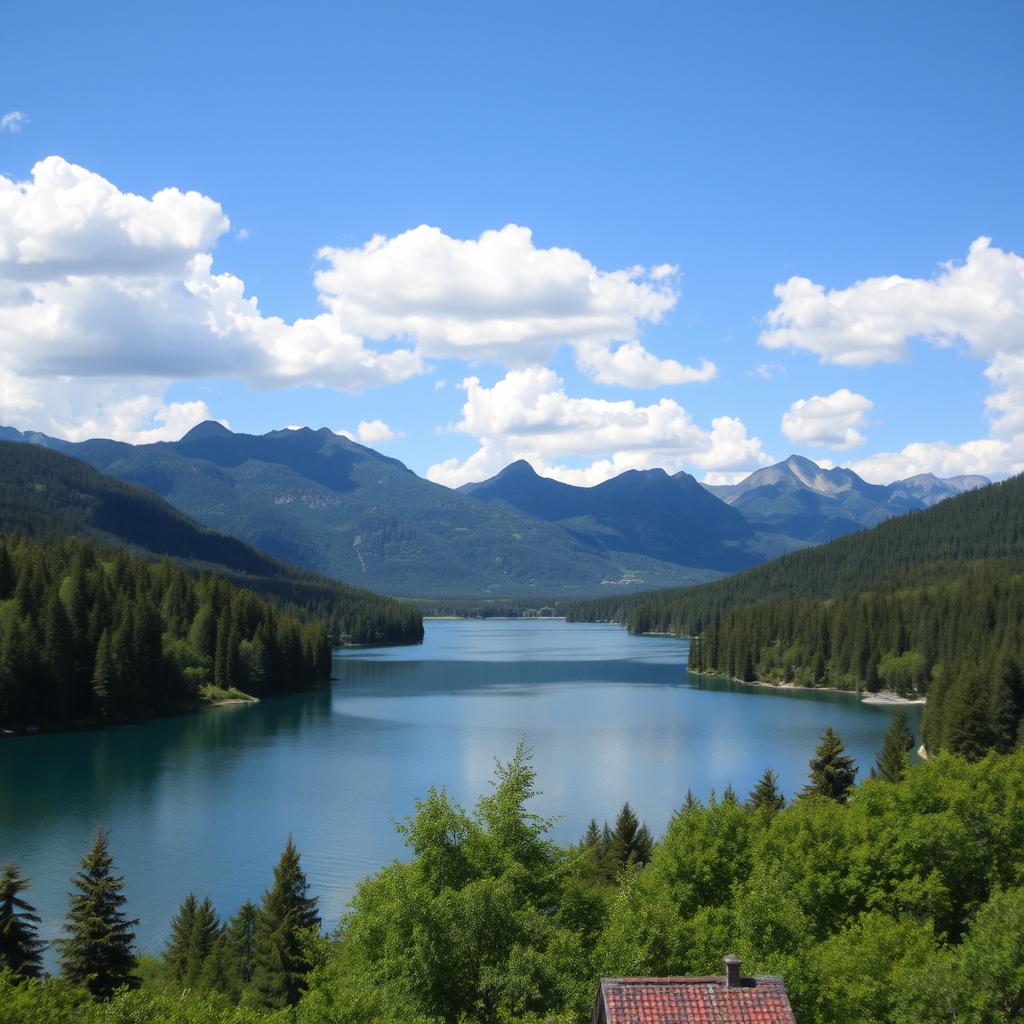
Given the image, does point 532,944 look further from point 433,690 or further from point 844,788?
point 433,690

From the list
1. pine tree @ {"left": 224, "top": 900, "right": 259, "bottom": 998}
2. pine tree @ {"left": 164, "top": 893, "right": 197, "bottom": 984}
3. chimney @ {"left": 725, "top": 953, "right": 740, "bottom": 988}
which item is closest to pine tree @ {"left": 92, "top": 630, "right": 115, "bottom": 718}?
pine tree @ {"left": 164, "top": 893, "right": 197, "bottom": 984}

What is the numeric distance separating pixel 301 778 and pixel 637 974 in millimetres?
55874

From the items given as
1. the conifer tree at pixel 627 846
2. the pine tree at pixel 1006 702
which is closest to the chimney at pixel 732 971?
the conifer tree at pixel 627 846

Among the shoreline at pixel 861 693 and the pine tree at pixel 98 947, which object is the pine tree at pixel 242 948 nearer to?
the pine tree at pixel 98 947

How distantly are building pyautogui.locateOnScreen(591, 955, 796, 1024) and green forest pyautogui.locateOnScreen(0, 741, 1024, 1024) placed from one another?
357 cm

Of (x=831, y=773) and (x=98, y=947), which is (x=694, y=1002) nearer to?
(x=98, y=947)

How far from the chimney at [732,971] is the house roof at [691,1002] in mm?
113

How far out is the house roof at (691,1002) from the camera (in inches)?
616

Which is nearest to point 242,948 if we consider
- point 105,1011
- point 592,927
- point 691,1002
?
point 592,927

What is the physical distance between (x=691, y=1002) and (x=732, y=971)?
2.80ft

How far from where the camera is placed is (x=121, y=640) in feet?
348

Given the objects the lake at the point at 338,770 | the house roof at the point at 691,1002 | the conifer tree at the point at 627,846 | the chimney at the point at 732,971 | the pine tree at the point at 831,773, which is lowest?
the lake at the point at 338,770

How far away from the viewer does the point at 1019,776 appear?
122ft

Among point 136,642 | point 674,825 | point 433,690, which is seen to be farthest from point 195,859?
point 433,690
